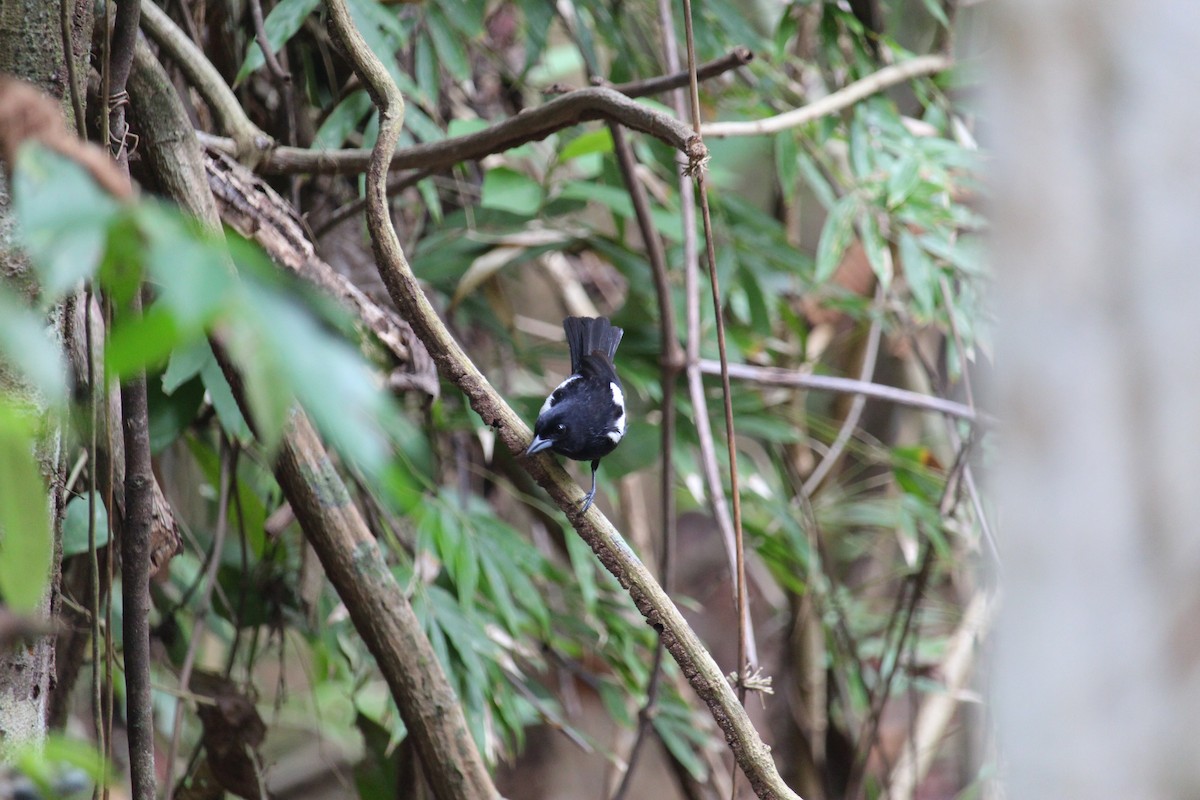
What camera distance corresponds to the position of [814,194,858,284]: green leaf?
10.7 ft

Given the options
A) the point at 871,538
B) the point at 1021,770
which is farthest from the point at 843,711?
the point at 1021,770

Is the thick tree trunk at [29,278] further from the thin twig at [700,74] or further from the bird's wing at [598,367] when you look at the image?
the bird's wing at [598,367]

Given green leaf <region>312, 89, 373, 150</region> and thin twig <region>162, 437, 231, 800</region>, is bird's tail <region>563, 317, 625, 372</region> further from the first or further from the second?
thin twig <region>162, 437, 231, 800</region>

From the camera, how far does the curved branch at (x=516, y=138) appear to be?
1.62 metres

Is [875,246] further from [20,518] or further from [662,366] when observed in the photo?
[20,518]

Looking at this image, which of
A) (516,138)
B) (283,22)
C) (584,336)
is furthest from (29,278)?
(584,336)

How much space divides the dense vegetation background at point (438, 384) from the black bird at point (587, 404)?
22 centimetres

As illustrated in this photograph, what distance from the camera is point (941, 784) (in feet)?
21.7

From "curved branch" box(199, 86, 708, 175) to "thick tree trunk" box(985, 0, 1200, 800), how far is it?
0.73 metres

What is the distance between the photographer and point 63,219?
1.92 feet

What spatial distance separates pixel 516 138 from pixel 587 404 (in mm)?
754

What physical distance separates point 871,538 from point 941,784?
210cm

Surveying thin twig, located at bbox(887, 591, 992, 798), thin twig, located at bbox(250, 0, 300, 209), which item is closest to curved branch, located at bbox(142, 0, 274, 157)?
thin twig, located at bbox(250, 0, 300, 209)

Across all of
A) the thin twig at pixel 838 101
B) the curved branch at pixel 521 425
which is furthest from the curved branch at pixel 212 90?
the thin twig at pixel 838 101
